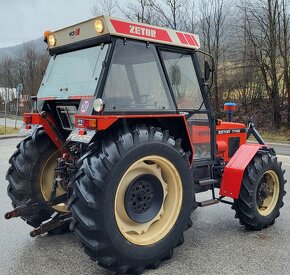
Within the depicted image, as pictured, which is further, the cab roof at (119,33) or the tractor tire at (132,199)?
the cab roof at (119,33)

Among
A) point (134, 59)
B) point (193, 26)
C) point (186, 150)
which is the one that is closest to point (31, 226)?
point (186, 150)

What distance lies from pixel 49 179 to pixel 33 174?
0.28 metres

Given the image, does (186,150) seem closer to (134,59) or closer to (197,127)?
(197,127)

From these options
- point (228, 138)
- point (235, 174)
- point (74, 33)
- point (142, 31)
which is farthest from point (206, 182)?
point (74, 33)

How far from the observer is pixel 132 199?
3.78 metres

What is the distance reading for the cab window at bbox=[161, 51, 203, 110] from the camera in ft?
14.3

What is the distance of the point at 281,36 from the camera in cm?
2159

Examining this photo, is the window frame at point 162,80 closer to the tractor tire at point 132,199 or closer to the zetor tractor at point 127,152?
the zetor tractor at point 127,152

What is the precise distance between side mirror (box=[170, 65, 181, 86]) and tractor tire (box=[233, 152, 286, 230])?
1.41m

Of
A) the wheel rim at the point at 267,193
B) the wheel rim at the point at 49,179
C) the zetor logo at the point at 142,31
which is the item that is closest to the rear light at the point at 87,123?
the zetor logo at the point at 142,31

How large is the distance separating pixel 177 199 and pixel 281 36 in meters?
20.1

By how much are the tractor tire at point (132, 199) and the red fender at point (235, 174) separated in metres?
0.83

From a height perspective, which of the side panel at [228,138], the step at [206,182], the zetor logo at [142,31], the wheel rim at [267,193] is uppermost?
the zetor logo at [142,31]

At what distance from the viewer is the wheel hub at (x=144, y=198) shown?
148 inches
